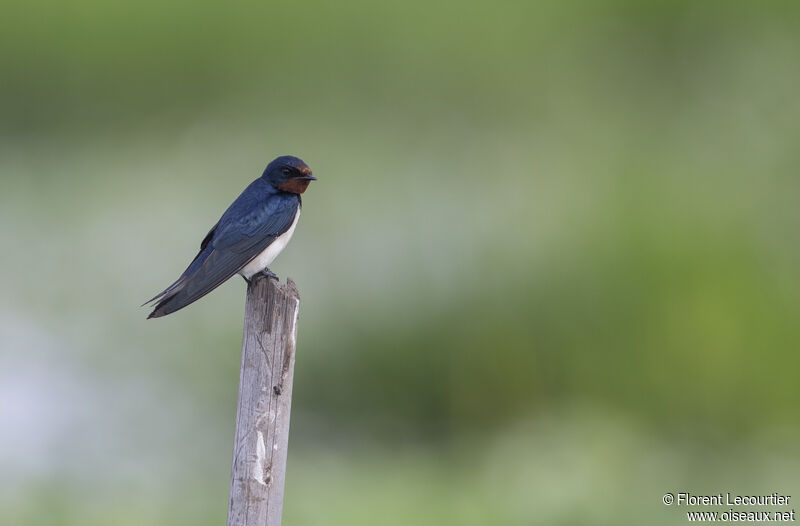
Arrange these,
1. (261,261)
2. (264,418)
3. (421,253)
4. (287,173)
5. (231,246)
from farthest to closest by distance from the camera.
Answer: (421,253) < (287,173) < (261,261) < (231,246) < (264,418)

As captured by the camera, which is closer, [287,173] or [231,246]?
[231,246]

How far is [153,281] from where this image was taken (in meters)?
11.9

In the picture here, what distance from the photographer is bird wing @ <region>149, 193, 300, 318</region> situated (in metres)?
4.31

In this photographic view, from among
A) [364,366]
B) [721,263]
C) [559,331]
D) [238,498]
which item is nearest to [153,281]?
[364,366]

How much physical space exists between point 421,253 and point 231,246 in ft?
26.4

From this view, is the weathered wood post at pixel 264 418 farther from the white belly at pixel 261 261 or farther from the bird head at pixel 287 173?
the bird head at pixel 287 173

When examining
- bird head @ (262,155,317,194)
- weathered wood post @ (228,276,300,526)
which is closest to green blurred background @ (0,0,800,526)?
bird head @ (262,155,317,194)

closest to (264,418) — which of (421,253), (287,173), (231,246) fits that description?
(231,246)

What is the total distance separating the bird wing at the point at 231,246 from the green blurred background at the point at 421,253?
5143 millimetres

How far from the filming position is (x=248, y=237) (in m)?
4.62

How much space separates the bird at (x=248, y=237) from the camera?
14.3 feet

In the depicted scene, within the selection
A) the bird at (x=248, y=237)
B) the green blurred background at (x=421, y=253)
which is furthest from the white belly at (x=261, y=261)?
the green blurred background at (x=421, y=253)

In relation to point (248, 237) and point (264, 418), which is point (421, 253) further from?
point (264, 418)

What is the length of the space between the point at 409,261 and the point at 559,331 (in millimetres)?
2087
